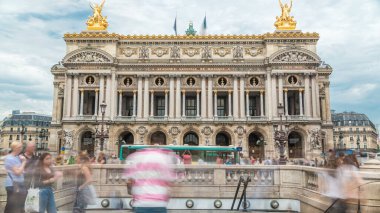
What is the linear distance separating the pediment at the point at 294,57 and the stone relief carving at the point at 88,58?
25.1 m

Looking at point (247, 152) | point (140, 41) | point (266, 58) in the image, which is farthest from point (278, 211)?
point (140, 41)

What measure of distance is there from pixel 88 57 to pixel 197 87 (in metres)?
16.9

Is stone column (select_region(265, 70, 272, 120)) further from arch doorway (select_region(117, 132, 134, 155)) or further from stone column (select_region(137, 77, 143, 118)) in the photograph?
arch doorway (select_region(117, 132, 134, 155))

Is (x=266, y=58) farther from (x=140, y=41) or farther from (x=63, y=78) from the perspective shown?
(x=63, y=78)

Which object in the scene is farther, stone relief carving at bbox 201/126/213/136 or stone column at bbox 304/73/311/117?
stone column at bbox 304/73/311/117

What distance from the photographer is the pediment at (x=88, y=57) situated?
5534 centimetres

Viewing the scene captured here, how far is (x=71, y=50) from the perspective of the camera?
56500 millimetres

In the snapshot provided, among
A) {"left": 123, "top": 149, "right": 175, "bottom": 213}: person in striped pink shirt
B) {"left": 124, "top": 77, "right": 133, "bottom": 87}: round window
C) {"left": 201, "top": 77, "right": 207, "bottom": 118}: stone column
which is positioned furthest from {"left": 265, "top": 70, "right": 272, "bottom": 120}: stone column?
{"left": 123, "top": 149, "right": 175, "bottom": 213}: person in striped pink shirt

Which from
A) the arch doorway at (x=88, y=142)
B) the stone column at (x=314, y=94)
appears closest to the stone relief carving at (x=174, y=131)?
the arch doorway at (x=88, y=142)

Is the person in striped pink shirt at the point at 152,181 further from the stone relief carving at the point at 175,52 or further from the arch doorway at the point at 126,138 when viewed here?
the stone relief carving at the point at 175,52

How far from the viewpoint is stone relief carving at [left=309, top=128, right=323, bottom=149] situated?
52.7m

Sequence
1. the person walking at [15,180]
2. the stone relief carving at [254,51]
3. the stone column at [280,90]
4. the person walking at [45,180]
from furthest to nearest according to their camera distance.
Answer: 1. the stone relief carving at [254,51]
2. the stone column at [280,90]
3. the person walking at [15,180]
4. the person walking at [45,180]

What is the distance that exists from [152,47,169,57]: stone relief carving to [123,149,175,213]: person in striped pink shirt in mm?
50416

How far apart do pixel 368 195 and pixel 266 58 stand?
45870mm
